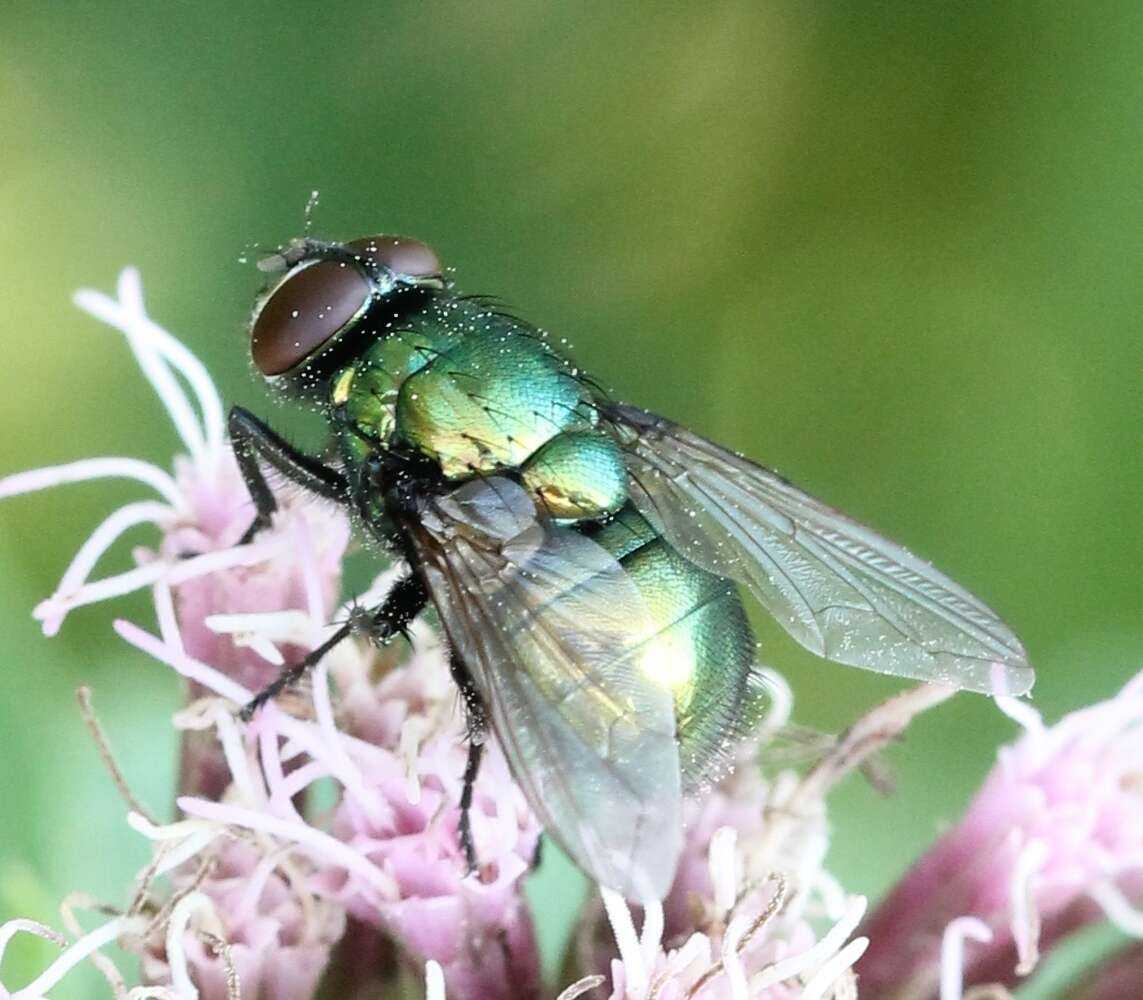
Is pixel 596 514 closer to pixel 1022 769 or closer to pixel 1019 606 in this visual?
pixel 1022 769

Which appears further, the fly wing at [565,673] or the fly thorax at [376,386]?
the fly thorax at [376,386]

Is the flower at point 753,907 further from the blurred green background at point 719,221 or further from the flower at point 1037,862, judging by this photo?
the blurred green background at point 719,221

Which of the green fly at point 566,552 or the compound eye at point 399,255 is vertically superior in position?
the compound eye at point 399,255

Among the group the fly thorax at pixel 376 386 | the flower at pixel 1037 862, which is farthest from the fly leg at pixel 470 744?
the flower at pixel 1037 862

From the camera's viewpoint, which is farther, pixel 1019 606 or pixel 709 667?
pixel 1019 606

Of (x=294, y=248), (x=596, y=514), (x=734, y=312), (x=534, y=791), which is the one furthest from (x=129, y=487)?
(x=534, y=791)

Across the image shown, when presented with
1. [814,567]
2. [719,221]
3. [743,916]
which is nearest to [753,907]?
[743,916]

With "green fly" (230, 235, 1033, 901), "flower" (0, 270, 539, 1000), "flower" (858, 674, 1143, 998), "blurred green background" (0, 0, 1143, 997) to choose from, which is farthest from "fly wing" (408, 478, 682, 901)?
"blurred green background" (0, 0, 1143, 997)

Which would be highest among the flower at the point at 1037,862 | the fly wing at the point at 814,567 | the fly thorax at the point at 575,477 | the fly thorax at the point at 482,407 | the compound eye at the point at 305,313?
the compound eye at the point at 305,313
